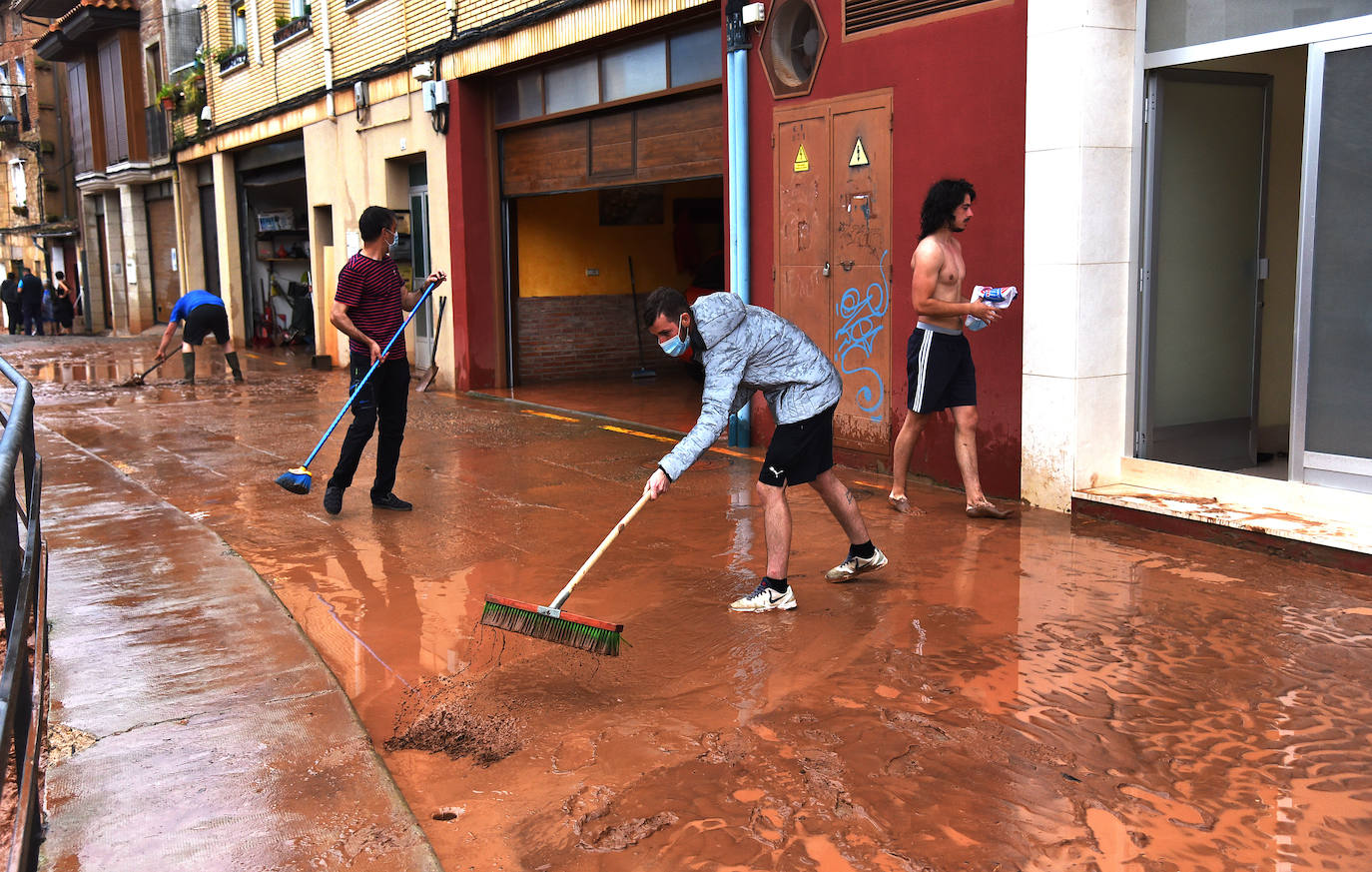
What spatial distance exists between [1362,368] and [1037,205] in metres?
1.92

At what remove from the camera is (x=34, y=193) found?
34.5 meters

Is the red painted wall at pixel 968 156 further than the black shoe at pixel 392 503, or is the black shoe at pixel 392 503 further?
the black shoe at pixel 392 503

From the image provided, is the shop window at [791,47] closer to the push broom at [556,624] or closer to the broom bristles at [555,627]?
the push broom at [556,624]

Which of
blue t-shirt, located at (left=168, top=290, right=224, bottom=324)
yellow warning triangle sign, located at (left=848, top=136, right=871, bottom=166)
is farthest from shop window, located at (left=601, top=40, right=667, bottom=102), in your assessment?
blue t-shirt, located at (left=168, top=290, right=224, bottom=324)

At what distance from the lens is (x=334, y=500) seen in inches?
288

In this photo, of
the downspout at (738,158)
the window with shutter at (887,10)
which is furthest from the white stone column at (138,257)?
the window with shutter at (887,10)

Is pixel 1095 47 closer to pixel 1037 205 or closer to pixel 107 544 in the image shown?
pixel 1037 205

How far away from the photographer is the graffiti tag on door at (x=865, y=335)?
8.05 meters

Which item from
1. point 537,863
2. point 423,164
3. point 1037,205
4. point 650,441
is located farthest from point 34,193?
point 537,863

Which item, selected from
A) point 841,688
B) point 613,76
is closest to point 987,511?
point 841,688

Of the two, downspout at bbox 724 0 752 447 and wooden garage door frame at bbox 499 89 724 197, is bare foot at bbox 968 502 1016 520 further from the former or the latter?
wooden garage door frame at bbox 499 89 724 197

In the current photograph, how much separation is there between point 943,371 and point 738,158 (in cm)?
316

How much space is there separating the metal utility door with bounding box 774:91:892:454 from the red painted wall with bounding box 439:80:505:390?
5732 millimetres

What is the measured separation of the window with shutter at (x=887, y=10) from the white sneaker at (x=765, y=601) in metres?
4.05
